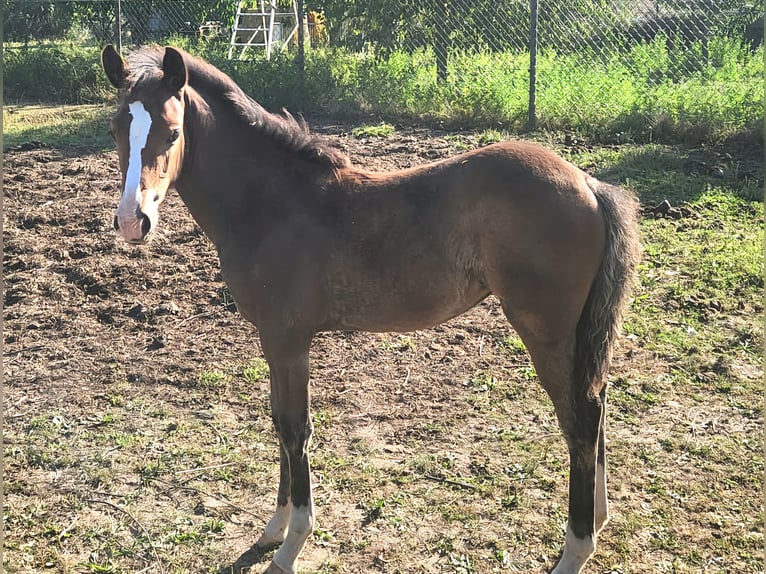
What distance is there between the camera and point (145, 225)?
8.61 feet

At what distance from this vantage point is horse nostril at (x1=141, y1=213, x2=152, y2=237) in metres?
2.62

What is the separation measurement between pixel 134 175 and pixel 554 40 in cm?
788

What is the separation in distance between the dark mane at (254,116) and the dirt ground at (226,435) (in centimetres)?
163

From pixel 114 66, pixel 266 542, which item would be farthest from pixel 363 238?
pixel 266 542

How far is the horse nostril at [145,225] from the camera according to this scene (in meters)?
2.62

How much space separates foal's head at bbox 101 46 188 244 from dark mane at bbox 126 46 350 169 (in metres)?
0.14

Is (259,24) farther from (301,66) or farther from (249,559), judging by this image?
(249,559)

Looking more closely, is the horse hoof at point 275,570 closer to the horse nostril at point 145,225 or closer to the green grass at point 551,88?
the horse nostril at point 145,225

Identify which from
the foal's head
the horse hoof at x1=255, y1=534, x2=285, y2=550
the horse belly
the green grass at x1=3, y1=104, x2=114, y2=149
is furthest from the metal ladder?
the horse hoof at x1=255, y1=534, x2=285, y2=550

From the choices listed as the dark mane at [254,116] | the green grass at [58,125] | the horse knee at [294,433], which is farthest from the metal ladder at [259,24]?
the horse knee at [294,433]

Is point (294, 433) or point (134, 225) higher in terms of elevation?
point (134, 225)

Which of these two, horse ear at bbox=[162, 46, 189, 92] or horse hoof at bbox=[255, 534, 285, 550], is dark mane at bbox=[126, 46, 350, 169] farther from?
horse hoof at bbox=[255, 534, 285, 550]

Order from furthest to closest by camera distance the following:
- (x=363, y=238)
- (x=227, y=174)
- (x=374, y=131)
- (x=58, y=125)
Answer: (x=58, y=125)
(x=374, y=131)
(x=227, y=174)
(x=363, y=238)

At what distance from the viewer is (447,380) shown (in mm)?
4410
